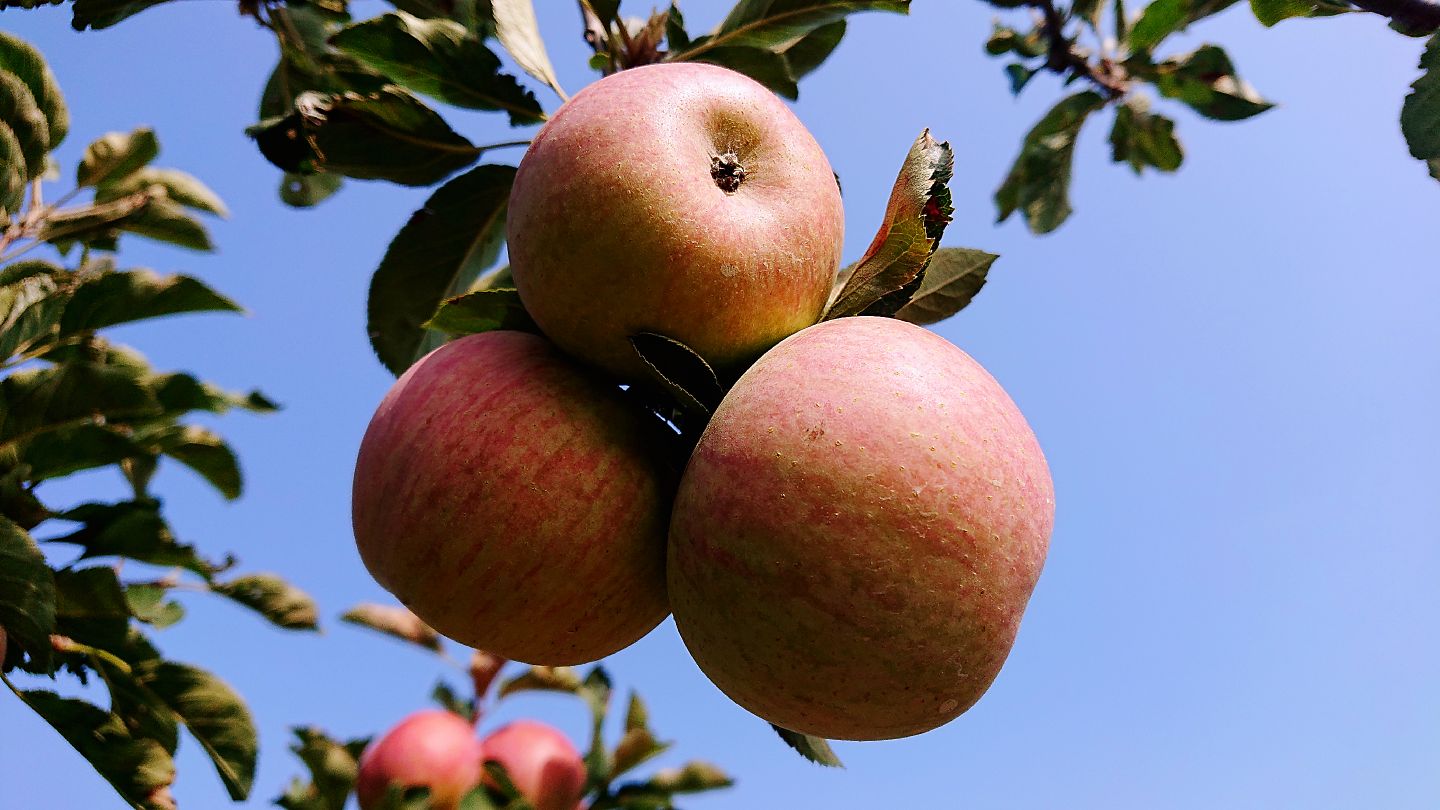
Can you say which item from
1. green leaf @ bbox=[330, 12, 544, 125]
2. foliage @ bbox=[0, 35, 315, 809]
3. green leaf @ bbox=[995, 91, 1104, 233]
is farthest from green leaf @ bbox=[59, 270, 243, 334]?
green leaf @ bbox=[995, 91, 1104, 233]

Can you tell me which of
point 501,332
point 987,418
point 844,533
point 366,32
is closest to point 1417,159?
point 987,418

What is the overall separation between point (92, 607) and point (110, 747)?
410 mm

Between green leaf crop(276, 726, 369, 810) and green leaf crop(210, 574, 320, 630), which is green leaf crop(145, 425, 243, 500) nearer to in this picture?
green leaf crop(210, 574, 320, 630)

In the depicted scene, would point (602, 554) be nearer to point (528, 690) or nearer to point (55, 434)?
point (55, 434)

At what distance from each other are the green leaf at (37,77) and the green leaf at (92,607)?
1.35 meters

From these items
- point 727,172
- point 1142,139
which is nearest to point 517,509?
point 727,172

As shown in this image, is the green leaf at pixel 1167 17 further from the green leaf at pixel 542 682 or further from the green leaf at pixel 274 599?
the green leaf at pixel 542 682

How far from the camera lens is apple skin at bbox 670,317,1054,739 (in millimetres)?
1229

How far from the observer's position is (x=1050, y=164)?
4523 mm

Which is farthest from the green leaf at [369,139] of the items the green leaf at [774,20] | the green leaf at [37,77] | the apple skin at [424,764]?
the apple skin at [424,764]

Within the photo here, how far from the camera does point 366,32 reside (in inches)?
74.0

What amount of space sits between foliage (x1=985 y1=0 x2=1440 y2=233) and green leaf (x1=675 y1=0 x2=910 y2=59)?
5.57 feet

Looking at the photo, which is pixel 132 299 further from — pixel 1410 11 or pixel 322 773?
pixel 1410 11

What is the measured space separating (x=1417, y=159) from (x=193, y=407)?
11.2ft
